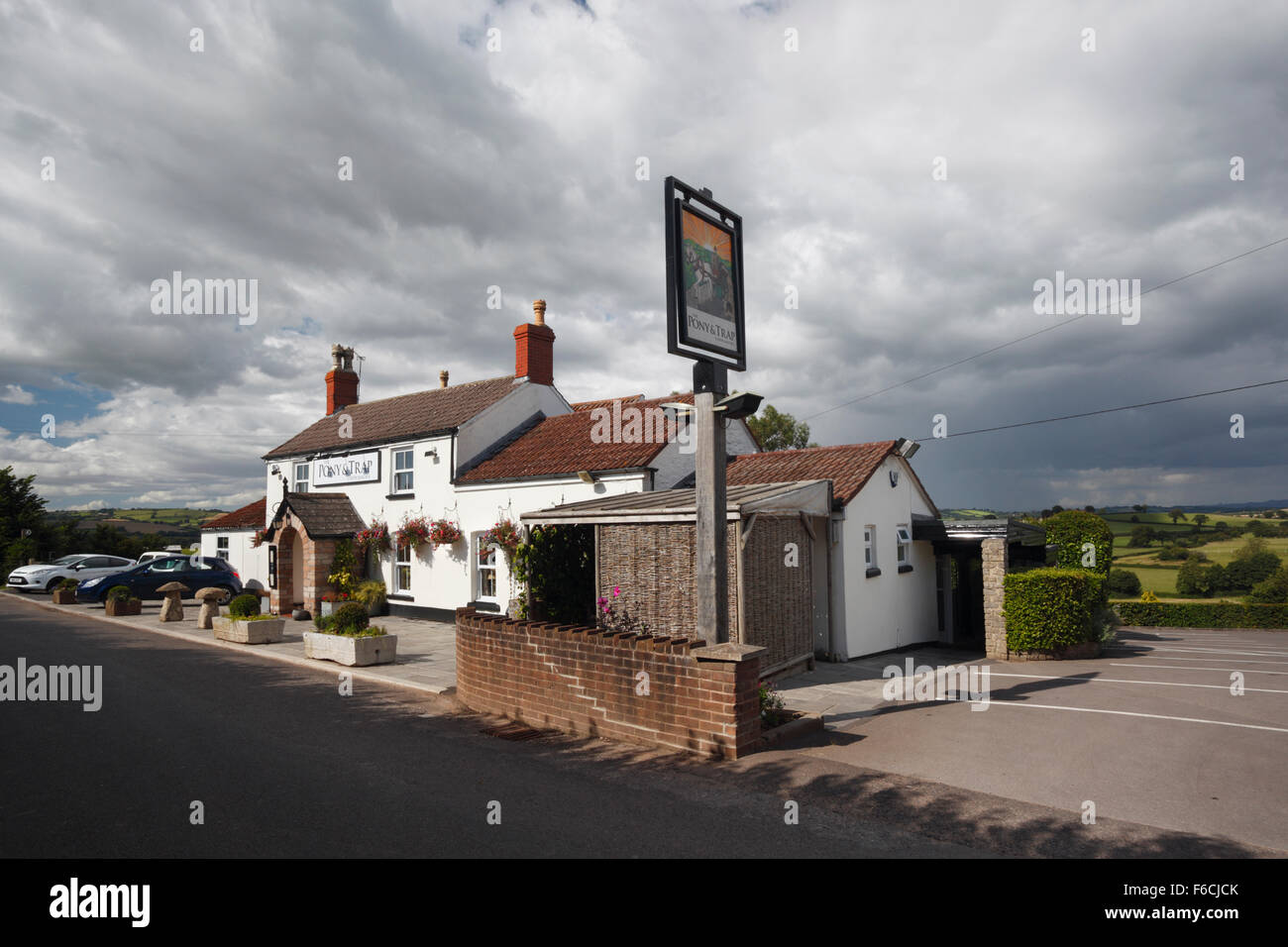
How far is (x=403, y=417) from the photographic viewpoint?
73.0ft

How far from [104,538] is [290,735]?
4308 cm

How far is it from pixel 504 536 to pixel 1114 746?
1262 centimetres

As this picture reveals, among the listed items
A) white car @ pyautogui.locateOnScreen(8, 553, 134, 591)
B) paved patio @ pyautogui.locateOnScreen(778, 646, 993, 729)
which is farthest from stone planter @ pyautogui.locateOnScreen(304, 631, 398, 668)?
white car @ pyautogui.locateOnScreen(8, 553, 134, 591)

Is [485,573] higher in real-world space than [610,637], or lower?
lower

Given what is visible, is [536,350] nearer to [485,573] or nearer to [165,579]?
[485,573]

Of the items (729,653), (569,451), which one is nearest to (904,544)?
(569,451)

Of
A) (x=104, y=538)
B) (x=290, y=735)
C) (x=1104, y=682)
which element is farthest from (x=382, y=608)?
(x=104, y=538)

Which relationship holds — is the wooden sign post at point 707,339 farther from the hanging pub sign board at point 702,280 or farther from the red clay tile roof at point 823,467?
the red clay tile roof at point 823,467

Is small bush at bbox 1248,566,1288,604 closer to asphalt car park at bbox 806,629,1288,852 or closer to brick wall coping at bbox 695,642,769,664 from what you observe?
asphalt car park at bbox 806,629,1288,852

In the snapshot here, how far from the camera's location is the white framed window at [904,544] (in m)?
15.7

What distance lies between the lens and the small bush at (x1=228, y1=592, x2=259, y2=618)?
49.5 ft

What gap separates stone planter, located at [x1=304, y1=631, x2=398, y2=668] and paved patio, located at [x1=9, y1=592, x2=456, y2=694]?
0.17 m

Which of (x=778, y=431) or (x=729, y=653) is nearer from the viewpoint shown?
(x=729, y=653)
